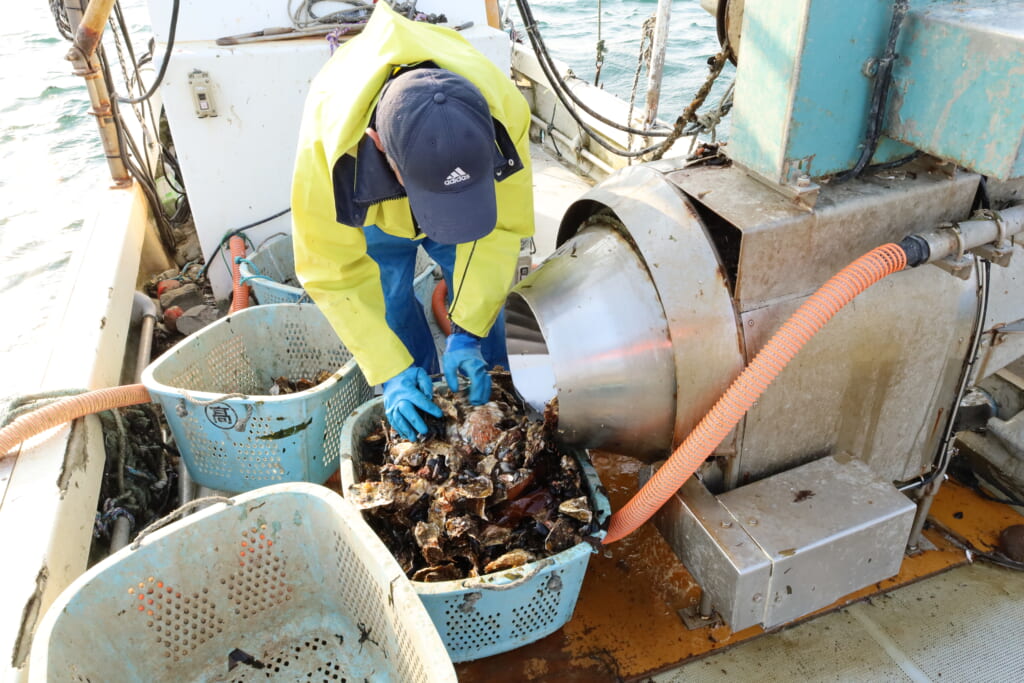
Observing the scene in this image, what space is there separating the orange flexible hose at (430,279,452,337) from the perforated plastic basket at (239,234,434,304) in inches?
1.8

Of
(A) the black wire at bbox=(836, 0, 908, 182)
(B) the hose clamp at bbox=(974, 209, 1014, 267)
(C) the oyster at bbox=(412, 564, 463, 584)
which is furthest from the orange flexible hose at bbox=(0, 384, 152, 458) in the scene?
(B) the hose clamp at bbox=(974, 209, 1014, 267)

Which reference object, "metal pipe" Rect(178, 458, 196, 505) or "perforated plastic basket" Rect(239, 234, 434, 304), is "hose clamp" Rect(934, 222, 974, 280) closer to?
"perforated plastic basket" Rect(239, 234, 434, 304)

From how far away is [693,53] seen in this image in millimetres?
9477

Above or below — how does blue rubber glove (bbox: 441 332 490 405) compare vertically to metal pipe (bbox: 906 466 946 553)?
above

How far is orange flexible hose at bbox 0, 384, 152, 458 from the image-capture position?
1963mm

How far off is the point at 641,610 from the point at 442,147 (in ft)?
4.62

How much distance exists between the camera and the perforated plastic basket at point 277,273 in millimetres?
2965

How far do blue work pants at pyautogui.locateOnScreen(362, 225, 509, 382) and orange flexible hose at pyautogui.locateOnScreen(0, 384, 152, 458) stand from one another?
→ 0.89 meters

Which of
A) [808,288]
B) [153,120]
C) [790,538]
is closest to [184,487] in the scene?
[790,538]

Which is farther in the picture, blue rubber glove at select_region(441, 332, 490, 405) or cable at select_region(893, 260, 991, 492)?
blue rubber glove at select_region(441, 332, 490, 405)

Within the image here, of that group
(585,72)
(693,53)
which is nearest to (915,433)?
(585,72)

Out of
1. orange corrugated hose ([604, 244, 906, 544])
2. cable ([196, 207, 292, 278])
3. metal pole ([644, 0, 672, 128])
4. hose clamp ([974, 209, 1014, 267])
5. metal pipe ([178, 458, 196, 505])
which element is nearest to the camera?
orange corrugated hose ([604, 244, 906, 544])

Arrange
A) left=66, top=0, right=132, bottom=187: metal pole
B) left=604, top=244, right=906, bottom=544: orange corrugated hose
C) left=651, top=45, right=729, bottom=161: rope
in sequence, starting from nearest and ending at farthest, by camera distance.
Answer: left=604, top=244, right=906, bottom=544: orange corrugated hose → left=651, top=45, right=729, bottom=161: rope → left=66, top=0, right=132, bottom=187: metal pole

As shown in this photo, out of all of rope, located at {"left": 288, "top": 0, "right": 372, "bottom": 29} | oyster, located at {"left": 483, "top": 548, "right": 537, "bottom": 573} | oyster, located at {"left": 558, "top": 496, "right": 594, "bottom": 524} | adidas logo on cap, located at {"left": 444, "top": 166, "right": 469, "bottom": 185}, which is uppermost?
rope, located at {"left": 288, "top": 0, "right": 372, "bottom": 29}
